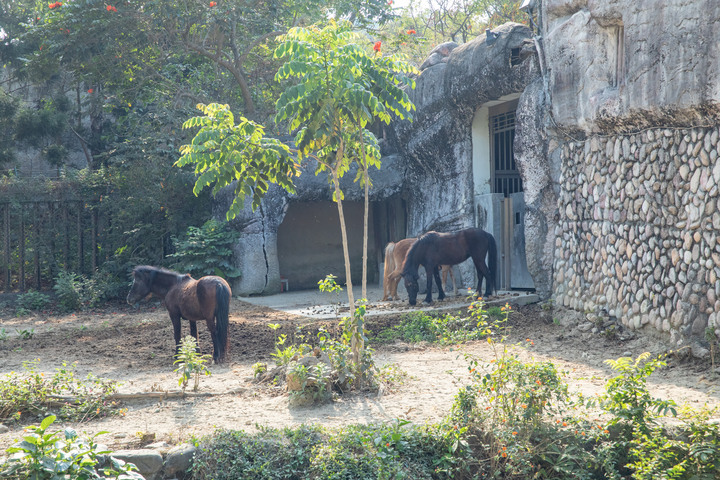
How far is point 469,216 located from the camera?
551 inches

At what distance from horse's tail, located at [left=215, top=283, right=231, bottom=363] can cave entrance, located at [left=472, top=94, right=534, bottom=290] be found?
6.77m

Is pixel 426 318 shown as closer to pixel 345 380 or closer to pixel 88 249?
pixel 345 380

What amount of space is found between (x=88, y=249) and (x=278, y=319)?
21.4 feet

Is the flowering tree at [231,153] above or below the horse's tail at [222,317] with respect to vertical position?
above

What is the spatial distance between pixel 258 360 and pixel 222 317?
782mm

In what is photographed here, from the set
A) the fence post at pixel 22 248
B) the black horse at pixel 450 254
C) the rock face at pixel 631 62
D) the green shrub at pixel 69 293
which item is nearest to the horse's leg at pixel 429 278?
the black horse at pixel 450 254

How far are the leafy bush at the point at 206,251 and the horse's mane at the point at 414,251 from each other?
4.58m

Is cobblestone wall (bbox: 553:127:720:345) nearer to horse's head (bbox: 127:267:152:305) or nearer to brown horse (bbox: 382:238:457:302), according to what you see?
brown horse (bbox: 382:238:457:302)

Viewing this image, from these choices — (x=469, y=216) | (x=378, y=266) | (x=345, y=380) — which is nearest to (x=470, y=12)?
A: (x=378, y=266)

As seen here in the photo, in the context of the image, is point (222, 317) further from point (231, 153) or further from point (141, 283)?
point (231, 153)

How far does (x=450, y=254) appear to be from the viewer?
12.6 meters

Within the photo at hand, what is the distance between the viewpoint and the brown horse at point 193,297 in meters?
8.19

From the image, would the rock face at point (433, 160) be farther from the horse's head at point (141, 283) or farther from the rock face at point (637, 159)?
the horse's head at point (141, 283)

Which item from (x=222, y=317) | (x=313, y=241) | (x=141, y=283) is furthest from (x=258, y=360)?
(x=313, y=241)
